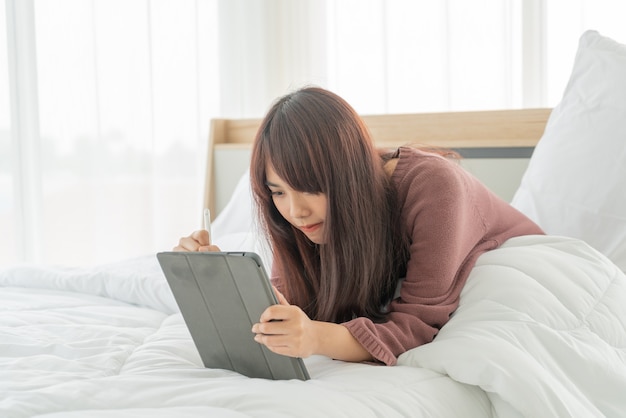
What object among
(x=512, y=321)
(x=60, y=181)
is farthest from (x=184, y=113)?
(x=512, y=321)

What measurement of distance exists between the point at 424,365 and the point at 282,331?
21 cm

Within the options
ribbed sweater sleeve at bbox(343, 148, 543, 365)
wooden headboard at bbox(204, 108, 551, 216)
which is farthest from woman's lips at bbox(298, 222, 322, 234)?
wooden headboard at bbox(204, 108, 551, 216)

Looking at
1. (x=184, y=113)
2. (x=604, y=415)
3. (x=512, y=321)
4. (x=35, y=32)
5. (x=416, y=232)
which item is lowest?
(x=604, y=415)

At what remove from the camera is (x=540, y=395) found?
3.09ft

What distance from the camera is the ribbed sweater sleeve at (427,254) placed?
42.8 inches

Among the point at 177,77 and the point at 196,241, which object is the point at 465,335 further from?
the point at 177,77

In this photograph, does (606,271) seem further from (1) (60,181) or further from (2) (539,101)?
(1) (60,181)

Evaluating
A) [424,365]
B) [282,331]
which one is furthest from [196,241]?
[424,365]

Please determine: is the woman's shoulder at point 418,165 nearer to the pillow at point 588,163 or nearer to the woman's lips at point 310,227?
the woman's lips at point 310,227

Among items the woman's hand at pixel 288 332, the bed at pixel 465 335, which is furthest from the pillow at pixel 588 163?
the woman's hand at pixel 288 332

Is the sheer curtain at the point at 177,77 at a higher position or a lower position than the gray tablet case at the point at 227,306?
higher

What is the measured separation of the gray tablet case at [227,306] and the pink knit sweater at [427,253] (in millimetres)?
136

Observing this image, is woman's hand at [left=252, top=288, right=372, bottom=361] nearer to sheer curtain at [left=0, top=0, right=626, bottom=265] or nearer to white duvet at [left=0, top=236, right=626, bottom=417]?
white duvet at [left=0, top=236, right=626, bottom=417]

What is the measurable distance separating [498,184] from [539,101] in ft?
1.79
